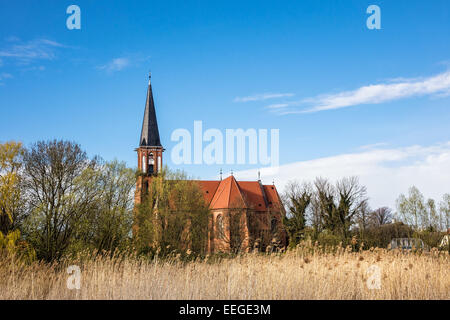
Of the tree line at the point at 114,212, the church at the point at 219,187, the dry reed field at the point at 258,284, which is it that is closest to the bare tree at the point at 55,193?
the tree line at the point at 114,212

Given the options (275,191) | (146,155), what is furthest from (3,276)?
(275,191)

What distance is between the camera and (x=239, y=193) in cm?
5738

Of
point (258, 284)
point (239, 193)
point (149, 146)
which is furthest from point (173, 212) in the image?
point (258, 284)

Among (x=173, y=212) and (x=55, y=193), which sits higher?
(x=55, y=193)

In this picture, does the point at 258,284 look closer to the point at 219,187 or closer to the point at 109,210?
the point at 109,210

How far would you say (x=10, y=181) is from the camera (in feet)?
60.4

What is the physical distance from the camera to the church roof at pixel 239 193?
192 ft

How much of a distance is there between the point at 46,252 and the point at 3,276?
12.4m

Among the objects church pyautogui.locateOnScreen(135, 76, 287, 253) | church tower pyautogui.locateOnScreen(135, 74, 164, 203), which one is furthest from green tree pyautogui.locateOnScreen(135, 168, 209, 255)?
church tower pyautogui.locateOnScreen(135, 74, 164, 203)

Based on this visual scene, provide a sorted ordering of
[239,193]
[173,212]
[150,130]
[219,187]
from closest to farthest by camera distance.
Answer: [173,212], [239,193], [150,130], [219,187]

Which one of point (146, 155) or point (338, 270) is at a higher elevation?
point (146, 155)

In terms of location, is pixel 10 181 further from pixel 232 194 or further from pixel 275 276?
pixel 232 194

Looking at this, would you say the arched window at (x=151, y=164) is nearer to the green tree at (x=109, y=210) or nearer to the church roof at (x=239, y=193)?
the church roof at (x=239, y=193)
